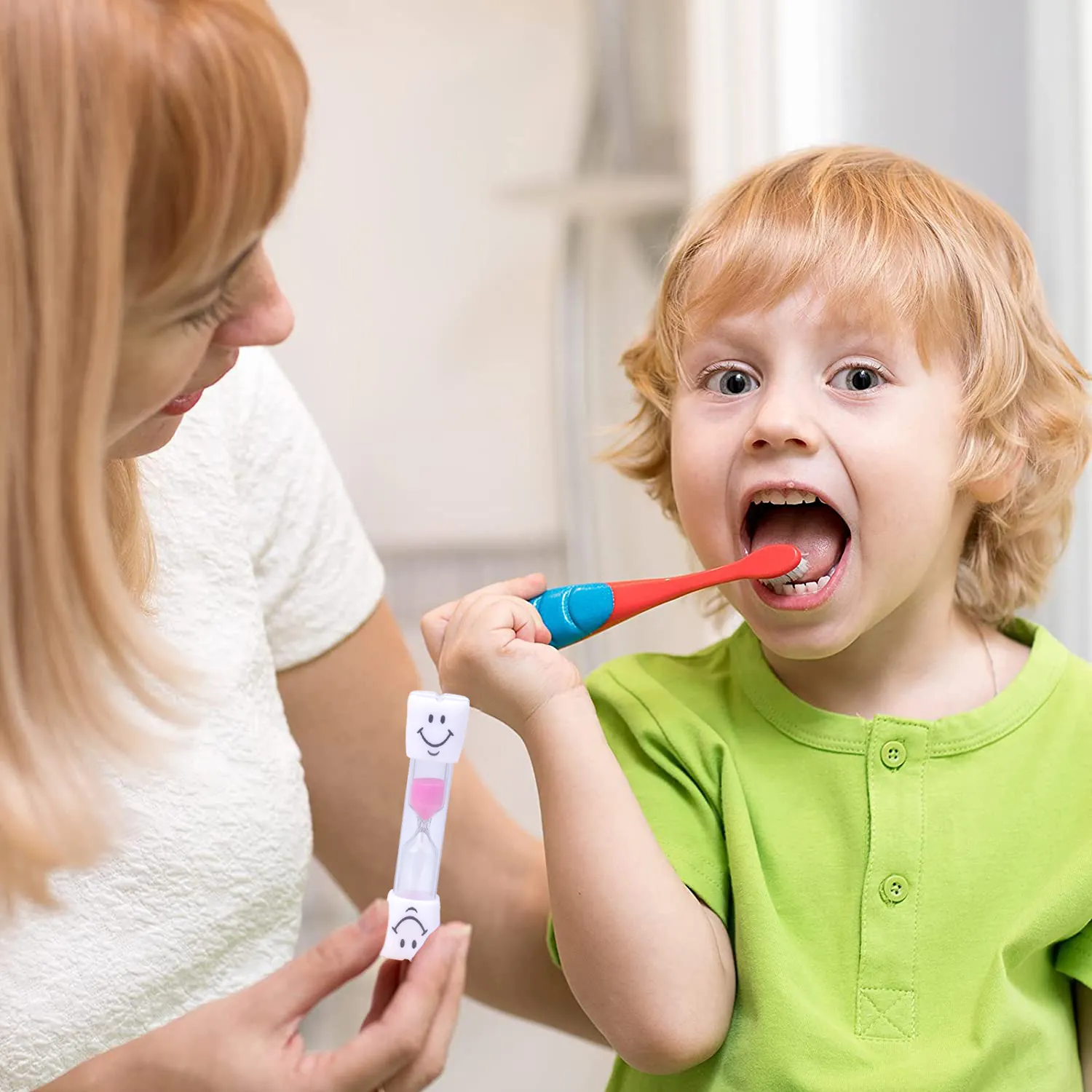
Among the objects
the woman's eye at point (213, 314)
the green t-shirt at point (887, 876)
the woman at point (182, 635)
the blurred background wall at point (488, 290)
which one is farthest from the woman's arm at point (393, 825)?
the blurred background wall at point (488, 290)

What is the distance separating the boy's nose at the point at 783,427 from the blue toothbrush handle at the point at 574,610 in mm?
95

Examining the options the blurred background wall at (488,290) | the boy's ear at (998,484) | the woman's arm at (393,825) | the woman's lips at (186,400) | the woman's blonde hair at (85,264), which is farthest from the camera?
the blurred background wall at (488,290)

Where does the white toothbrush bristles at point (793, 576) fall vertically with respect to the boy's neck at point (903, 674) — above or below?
above

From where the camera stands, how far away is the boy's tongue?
65 cm

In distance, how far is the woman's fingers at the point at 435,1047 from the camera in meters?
0.58

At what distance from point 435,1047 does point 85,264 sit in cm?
34

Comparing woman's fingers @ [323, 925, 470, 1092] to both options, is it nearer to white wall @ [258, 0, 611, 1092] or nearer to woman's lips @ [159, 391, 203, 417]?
woman's lips @ [159, 391, 203, 417]

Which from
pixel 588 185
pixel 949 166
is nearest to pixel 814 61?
pixel 949 166

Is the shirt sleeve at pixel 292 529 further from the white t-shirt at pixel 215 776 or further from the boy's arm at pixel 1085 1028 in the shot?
the boy's arm at pixel 1085 1028

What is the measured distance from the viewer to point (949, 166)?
0.97m

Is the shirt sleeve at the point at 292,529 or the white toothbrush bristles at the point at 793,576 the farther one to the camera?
the shirt sleeve at the point at 292,529

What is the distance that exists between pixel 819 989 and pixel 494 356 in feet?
3.07

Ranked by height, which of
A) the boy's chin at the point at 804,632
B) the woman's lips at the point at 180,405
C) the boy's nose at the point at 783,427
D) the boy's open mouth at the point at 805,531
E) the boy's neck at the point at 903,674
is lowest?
the boy's neck at the point at 903,674

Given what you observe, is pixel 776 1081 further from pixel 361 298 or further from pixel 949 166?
pixel 361 298
